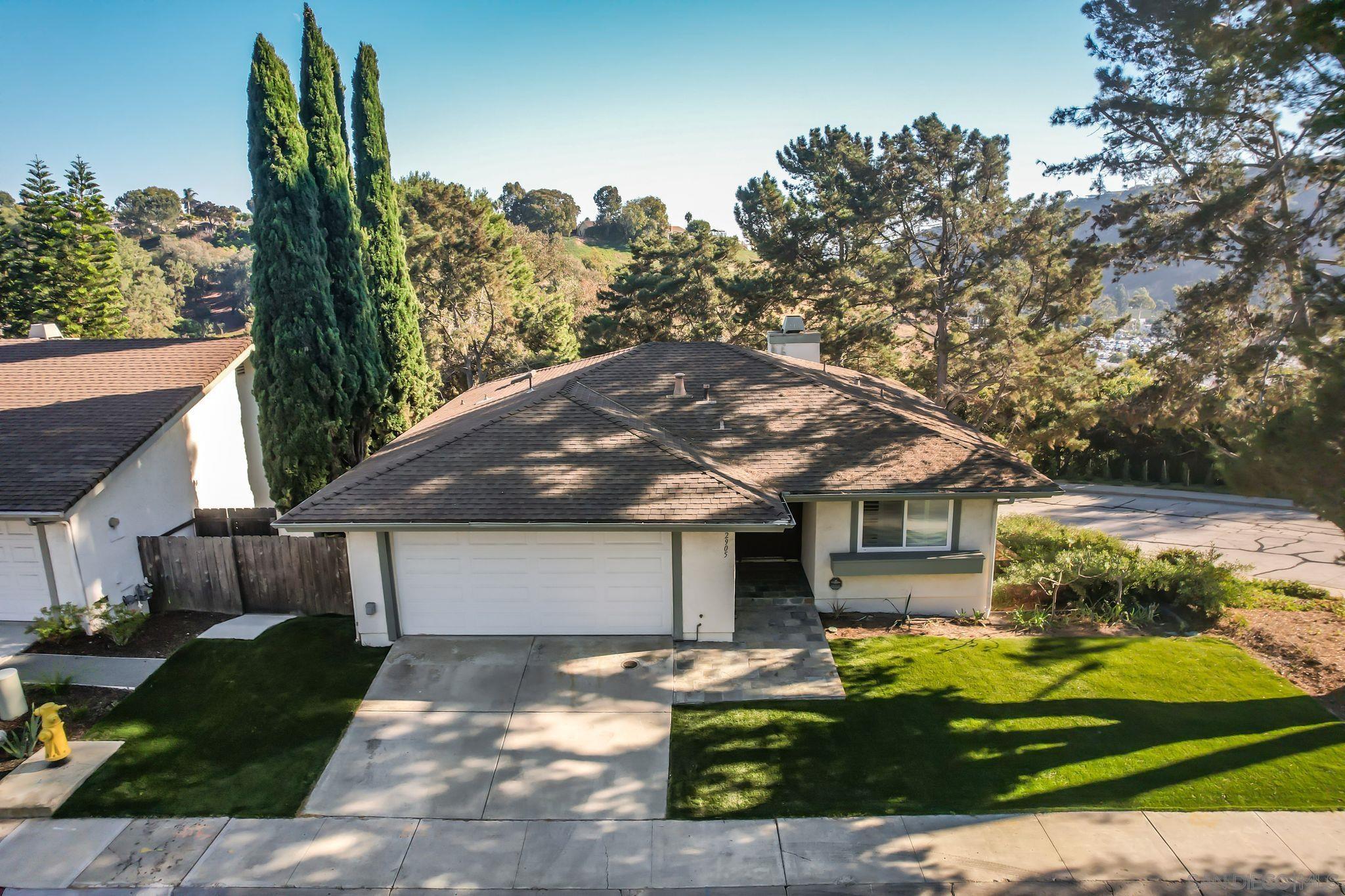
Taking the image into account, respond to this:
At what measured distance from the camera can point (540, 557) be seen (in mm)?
10984

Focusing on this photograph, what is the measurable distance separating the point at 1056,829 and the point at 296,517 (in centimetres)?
1020

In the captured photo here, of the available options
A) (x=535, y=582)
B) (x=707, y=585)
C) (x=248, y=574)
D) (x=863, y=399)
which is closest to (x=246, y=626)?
(x=248, y=574)

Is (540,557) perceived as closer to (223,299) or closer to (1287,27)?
(1287,27)

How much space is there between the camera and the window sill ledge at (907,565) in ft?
38.9

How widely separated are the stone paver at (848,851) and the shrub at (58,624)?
1161 centimetres

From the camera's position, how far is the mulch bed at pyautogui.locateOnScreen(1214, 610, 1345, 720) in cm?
984

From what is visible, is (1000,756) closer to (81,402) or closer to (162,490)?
(162,490)

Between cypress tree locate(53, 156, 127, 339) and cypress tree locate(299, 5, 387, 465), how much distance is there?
2266 cm

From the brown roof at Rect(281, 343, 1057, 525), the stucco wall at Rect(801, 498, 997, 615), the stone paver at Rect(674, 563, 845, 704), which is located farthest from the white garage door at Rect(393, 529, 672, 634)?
the stucco wall at Rect(801, 498, 997, 615)

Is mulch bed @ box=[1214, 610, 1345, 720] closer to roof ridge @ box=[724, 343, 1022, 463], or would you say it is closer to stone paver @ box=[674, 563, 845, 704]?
roof ridge @ box=[724, 343, 1022, 463]

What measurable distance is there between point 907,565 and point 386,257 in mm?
16097

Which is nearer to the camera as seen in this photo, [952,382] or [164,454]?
[164,454]

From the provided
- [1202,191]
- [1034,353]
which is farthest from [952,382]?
[1202,191]

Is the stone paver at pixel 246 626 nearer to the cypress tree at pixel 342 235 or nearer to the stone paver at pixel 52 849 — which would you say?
the stone paver at pixel 52 849
